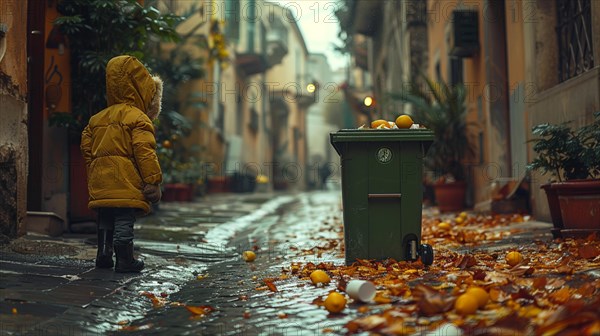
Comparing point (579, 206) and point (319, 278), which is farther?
point (579, 206)

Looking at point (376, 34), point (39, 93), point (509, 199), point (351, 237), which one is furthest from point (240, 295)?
point (376, 34)

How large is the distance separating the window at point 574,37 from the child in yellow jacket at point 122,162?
457 cm

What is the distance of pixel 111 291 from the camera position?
4.45m

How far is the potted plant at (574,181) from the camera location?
17.9 feet

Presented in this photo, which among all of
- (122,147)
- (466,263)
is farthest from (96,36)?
(466,263)

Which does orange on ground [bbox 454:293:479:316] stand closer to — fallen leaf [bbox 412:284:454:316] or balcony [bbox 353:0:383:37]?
fallen leaf [bbox 412:284:454:316]

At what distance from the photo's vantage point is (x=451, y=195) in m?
11.5

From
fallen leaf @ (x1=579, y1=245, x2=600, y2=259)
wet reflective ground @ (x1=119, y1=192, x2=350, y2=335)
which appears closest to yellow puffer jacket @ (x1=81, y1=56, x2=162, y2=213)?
wet reflective ground @ (x1=119, y1=192, x2=350, y2=335)

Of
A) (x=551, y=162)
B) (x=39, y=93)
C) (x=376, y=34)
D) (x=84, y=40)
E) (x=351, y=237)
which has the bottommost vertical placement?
(x=351, y=237)

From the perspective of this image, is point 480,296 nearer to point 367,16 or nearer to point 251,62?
point 367,16

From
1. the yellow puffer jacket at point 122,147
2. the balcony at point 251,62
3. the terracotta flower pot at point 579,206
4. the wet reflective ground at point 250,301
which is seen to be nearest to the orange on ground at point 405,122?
the wet reflective ground at point 250,301

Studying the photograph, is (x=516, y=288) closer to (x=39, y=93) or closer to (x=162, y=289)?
(x=162, y=289)

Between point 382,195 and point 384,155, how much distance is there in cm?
30

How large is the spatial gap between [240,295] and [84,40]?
4.67 meters
